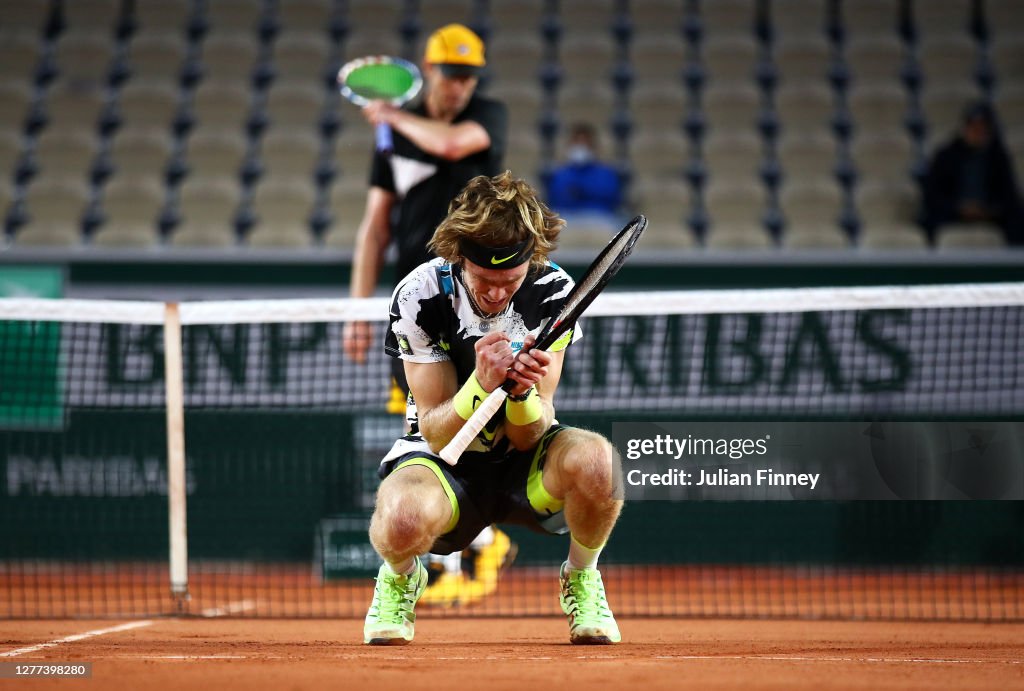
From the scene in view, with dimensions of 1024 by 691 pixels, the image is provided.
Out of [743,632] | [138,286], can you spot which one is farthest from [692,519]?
[138,286]

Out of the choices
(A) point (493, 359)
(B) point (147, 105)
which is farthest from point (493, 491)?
(B) point (147, 105)

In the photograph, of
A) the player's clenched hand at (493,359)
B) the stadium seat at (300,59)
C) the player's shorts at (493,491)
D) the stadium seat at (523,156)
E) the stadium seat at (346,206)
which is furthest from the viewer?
the stadium seat at (300,59)

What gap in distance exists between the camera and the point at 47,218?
10.6 meters

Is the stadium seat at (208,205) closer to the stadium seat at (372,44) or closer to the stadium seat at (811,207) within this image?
the stadium seat at (372,44)

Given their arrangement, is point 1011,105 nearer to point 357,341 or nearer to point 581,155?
point 581,155

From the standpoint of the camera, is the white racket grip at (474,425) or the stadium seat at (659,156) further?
the stadium seat at (659,156)

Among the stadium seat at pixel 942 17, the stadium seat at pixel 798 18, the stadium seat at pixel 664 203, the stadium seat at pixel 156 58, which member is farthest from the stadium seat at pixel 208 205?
the stadium seat at pixel 942 17

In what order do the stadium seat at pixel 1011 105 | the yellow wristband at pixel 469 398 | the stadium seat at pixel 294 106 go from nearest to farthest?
the yellow wristband at pixel 469 398
the stadium seat at pixel 1011 105
the stadium seat at pixel 294 106

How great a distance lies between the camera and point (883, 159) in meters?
11.2

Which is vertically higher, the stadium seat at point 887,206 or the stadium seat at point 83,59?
the stadium seat at point 83,59

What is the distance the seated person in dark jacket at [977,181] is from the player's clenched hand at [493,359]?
273 inches

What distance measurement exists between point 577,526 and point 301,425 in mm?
3603

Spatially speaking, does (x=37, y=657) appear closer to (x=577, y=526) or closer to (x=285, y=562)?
(x=577, y=526)

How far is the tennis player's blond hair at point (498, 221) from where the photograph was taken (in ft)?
13.7
